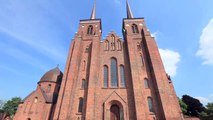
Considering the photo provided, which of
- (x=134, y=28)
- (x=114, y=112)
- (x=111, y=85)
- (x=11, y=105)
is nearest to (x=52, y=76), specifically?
(x=111, y=85)

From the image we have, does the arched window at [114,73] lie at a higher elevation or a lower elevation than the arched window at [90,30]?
lower

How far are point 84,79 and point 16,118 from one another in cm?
1310

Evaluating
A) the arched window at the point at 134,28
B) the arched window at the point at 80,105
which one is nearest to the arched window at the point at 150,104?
the arched window at the point at 80,105

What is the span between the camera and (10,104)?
47.3m

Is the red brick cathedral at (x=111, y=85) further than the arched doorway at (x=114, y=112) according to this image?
No

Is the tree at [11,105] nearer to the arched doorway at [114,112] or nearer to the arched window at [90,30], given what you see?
the arched window at [90,30]

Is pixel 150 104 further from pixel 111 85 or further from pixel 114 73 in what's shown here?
pixel 114 73

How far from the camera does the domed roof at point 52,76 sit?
29.5m

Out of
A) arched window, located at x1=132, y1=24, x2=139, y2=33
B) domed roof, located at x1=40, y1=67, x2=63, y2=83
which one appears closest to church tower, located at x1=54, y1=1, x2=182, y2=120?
arched window, located at x1=132, y1=24, x2=139, y2=33

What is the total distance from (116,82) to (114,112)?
435 cm

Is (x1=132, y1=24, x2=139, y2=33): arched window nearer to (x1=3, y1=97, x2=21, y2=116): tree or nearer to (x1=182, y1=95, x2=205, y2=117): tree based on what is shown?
(x1=182, y1=95, x2=205, y2=117): tree

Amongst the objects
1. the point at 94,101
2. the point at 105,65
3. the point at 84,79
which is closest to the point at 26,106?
the point at 84,79

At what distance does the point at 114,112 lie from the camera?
18.8m

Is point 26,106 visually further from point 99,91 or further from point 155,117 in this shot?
point 155,117
